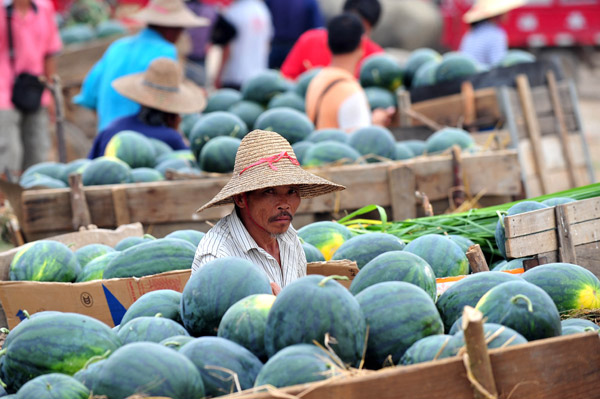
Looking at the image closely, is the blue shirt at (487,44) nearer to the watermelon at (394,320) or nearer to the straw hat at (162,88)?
the straw hat at (162,88)

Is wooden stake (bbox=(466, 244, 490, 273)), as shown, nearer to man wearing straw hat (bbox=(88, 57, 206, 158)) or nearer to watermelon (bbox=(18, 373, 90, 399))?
watermelon (bbox=(18, 373, 90, 399))

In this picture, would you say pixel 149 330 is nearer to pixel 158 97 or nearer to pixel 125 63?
pixel 158 97

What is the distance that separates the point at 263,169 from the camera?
3051mm

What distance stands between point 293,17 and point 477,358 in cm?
916

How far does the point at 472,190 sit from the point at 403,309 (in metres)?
3.20

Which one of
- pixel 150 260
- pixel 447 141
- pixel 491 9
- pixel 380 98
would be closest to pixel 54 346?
pixel 150 260

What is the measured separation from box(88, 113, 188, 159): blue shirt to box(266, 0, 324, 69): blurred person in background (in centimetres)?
432

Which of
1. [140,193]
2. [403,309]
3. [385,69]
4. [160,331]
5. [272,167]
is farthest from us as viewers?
[385,69]

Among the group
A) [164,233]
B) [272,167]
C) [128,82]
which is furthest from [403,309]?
[128,82]

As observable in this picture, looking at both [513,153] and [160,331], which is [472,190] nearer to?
[513,153]

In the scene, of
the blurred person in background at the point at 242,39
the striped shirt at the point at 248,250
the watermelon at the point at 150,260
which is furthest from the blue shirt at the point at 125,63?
the striped shirt at the point at 248,250

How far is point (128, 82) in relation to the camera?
6578 millimetres

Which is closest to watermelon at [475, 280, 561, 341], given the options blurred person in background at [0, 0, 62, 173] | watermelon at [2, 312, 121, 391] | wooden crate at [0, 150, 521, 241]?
watermelon at [2, 312, 121, 391]

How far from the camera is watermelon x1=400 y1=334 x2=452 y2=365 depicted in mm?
2146
